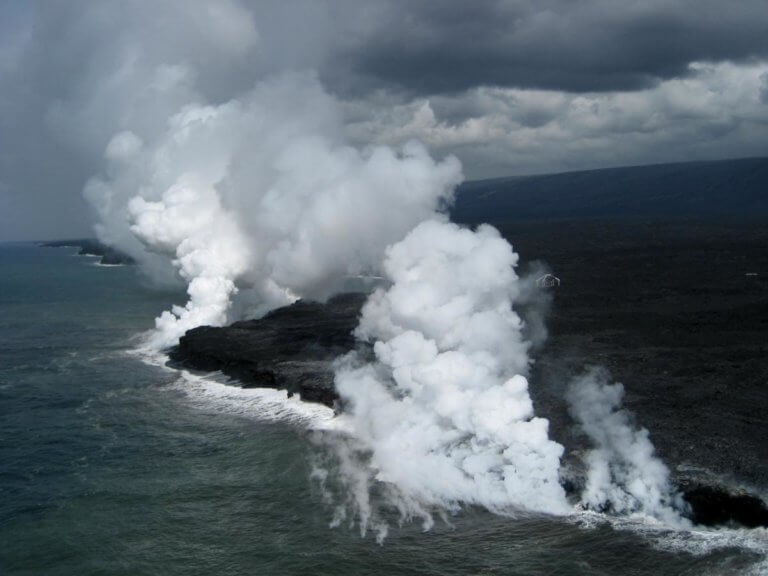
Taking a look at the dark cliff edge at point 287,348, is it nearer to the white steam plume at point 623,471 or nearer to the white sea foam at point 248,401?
the white sea foam at point 248,401

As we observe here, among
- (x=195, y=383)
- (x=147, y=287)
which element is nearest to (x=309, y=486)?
(x=195, y=383)

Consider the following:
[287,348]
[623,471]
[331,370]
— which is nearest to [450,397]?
[623,471]

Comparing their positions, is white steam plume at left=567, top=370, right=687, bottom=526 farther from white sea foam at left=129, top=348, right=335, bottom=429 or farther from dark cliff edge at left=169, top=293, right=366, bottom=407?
dark cliff edge at left=169, top=293, right=366, bottom=407

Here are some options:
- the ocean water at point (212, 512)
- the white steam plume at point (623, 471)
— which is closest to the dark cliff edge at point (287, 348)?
the white steam plume at point (623, 471)

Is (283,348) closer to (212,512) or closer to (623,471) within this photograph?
(212,512)

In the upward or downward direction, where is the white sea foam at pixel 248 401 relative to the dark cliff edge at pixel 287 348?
downward

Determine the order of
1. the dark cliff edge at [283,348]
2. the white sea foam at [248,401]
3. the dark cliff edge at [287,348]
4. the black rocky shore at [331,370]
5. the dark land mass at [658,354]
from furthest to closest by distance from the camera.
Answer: the dark cliff edge at [283,348] → the dark cliff edge at [287,348] → the white sea foam at [248,401] → the dark land mass at [658,354] → the black rocky shore at [331,370]
